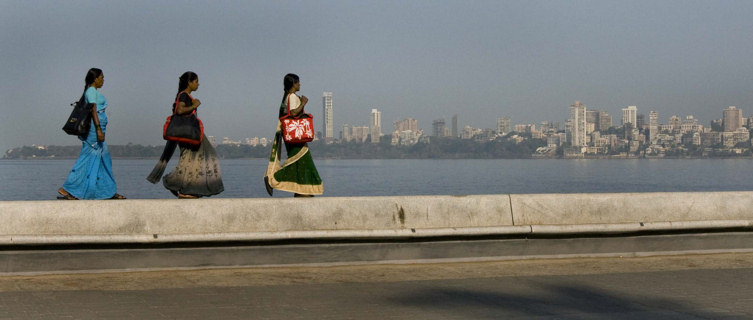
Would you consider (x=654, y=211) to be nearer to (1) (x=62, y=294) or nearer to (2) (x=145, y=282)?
(2) (x=145, y=282)

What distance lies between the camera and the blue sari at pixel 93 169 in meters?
9.48

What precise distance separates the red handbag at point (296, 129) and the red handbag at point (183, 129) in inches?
35.5

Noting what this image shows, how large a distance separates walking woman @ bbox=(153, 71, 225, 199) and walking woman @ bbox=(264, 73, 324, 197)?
599mm

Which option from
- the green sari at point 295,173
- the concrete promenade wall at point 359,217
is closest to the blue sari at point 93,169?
the concrete promenade wall at point 359,217

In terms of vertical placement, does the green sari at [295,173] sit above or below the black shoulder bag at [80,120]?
below

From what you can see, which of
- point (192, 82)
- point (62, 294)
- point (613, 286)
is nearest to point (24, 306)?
point (62, 294)

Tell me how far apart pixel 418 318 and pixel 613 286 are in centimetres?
221

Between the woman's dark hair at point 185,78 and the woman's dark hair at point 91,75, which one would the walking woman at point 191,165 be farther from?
the woman's dark hair at point 91,75

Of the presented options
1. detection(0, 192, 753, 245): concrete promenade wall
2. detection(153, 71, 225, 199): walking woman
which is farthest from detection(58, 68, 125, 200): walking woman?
detection(0, 192, 753, 245): concrete promenade wall

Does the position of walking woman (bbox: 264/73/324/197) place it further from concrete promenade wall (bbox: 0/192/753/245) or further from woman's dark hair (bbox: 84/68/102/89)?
woman's dark hair (bbox: 84/68/102/89)

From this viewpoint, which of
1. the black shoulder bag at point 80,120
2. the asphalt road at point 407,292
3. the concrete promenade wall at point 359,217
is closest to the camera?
the asphalt road at point 407,292

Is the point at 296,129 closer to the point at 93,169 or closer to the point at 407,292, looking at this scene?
the point at 93,169

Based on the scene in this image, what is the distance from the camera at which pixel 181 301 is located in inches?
260

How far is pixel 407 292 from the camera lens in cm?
711
